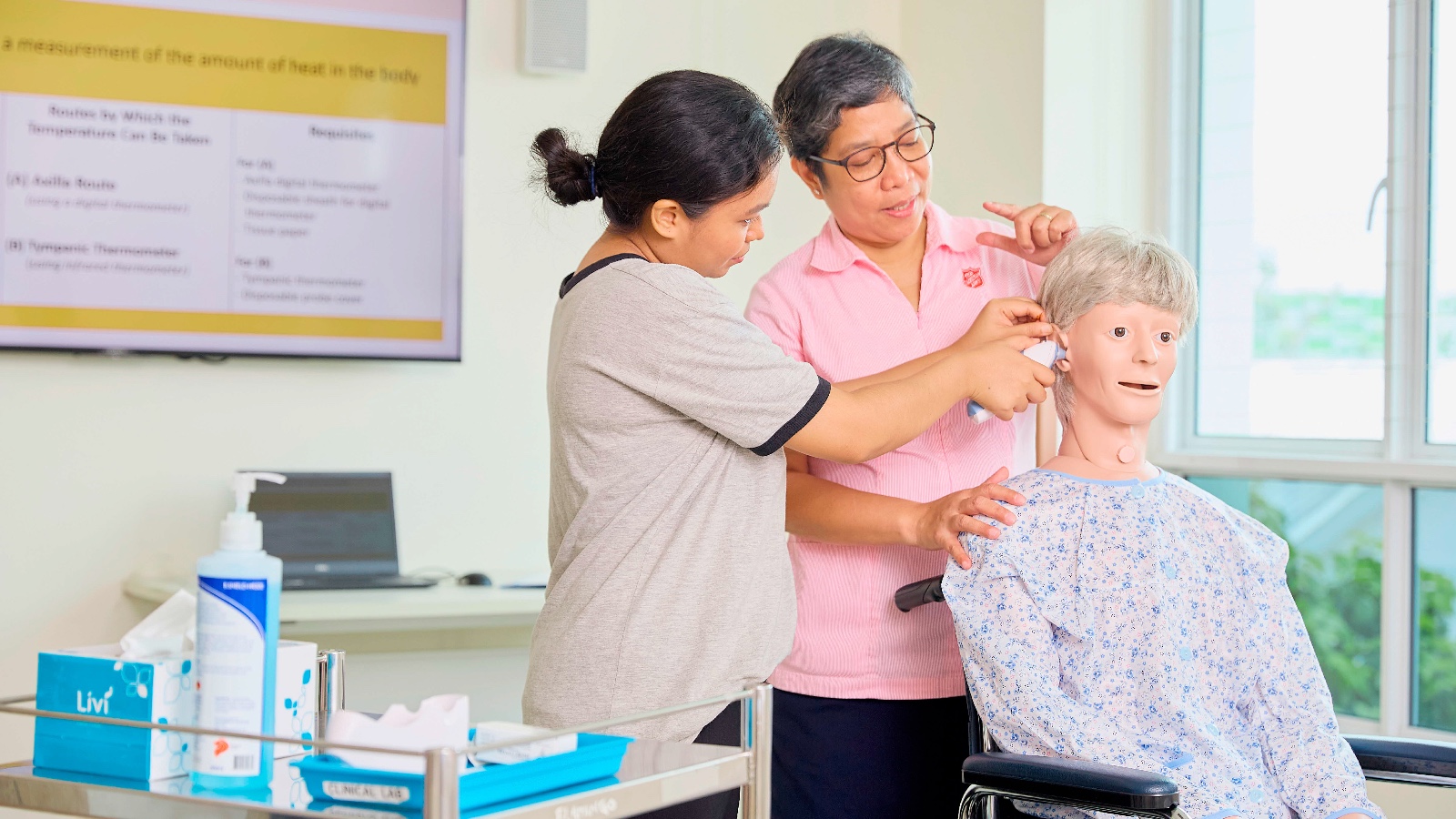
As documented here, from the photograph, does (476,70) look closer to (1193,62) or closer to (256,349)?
(256,349)

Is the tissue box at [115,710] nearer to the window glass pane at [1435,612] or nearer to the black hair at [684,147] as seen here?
the black hair at [684,147]

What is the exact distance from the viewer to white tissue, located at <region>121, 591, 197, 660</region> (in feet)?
3.49

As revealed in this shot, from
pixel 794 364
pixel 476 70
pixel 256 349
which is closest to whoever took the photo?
pixel 794 364

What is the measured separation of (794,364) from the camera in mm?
1369

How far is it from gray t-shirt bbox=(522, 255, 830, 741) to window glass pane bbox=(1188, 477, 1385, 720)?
1.94 m

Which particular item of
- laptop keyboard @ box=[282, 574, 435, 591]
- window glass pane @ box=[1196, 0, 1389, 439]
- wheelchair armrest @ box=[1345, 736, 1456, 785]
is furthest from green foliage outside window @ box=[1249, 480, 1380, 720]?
laptop keyboard @ box=[282, 574, 435, 591]

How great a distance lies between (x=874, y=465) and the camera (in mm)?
1757

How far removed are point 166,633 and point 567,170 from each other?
67 cm

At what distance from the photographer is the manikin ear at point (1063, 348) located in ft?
5.75

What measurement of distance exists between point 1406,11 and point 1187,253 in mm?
736

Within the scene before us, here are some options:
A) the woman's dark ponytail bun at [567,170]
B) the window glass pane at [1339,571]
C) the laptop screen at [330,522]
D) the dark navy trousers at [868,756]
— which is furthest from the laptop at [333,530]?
the window glass pane at [1339,571]

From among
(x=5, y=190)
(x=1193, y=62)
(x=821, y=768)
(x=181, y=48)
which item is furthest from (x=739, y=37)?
(x=821, y=768)

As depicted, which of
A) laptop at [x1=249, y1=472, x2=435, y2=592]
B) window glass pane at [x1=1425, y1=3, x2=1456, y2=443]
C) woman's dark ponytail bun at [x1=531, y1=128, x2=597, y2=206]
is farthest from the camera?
laptop at [x1=249, y1=472, x2=435, y2=592]

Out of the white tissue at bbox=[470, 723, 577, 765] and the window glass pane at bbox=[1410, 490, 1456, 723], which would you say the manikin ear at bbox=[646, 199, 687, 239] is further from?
the window glass pane at bbox=[1410, 490, 1456, 723]
